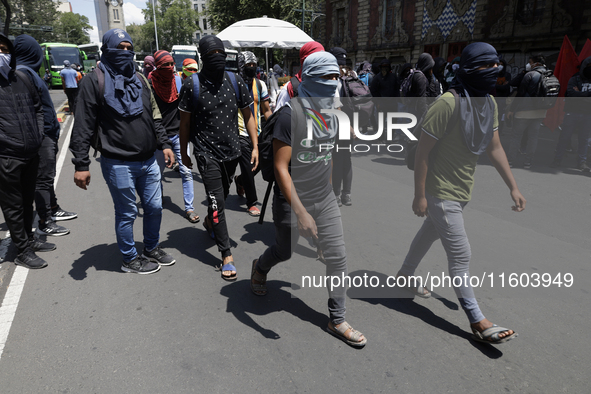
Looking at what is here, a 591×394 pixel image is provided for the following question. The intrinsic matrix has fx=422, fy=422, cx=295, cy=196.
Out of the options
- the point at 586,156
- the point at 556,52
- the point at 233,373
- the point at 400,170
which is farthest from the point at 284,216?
the point at 556,52

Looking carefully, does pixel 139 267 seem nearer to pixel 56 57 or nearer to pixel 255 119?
pixel 255 119

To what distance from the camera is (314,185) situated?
2.71 m

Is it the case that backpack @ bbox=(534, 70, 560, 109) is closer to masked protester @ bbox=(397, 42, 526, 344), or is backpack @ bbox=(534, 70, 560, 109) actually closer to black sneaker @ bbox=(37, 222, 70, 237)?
masked protester @ bbox=(397, 42, 526, 344)

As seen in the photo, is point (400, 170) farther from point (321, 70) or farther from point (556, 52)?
point (556, 52)

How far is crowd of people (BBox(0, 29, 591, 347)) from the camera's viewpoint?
2.63m

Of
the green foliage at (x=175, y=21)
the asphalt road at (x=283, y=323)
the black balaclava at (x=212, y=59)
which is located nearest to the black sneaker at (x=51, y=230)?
the asphalt road at (x=283, y=323)

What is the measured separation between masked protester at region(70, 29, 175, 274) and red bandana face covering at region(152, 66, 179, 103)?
1.30 m

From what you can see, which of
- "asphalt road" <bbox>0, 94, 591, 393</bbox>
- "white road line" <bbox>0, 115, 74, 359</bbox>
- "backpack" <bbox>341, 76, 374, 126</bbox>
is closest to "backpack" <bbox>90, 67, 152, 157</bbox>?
"asphalt road" <bbox>0, 94, 591, 393</bbox>

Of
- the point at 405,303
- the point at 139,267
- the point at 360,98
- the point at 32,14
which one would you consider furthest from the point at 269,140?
the point at 32,14

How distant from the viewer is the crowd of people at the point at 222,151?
8.64 feet

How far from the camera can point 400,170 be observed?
285 inches

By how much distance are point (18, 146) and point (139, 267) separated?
146cm

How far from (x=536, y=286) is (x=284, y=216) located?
2287 millimetres

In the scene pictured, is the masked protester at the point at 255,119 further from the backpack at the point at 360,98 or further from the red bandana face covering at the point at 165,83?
the backpack at the point at 360,98
